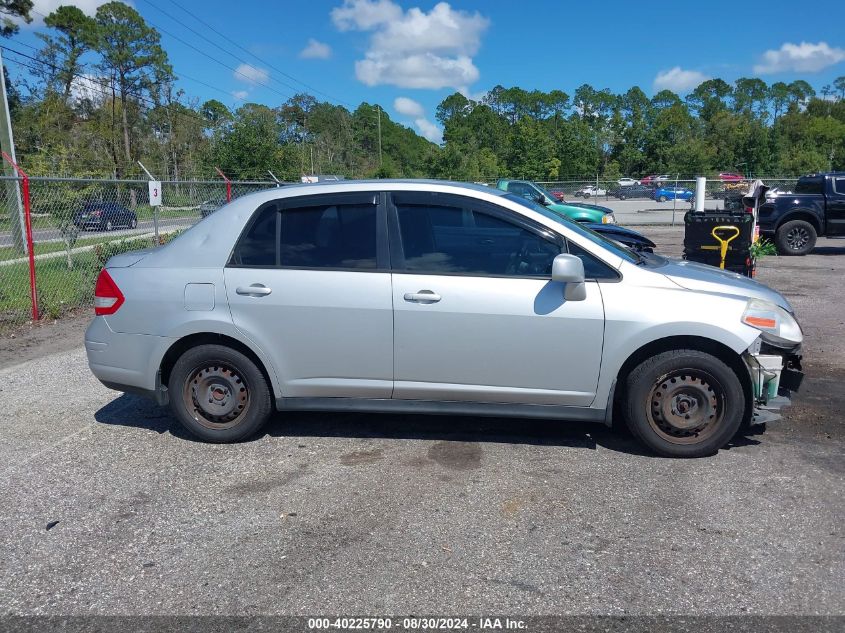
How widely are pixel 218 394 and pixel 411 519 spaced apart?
6.04 ft

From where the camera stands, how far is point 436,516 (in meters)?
3.86

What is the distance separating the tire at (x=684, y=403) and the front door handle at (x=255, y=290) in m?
2.48

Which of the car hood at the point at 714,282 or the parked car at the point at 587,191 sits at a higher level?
the parked car at the point at 587,191

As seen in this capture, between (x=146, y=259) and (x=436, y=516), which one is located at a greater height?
(x=146, y=259)

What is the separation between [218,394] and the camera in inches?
193

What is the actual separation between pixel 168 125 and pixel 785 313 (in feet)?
176

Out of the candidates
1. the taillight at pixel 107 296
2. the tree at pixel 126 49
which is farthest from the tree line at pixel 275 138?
the taillight at pixel 107 296

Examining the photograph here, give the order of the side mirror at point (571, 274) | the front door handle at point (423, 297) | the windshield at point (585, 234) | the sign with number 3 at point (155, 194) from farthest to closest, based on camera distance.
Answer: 1. the sign with number 3 at point (155, 194)
2. the windshield at point (585, 234)
3. the front door handle at point (423, 297)
4. the side mirror at point (571, 274)

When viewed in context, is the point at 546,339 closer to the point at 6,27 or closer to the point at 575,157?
the point at 6,27

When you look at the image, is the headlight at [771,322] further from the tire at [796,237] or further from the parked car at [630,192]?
the parked car at [630,192]

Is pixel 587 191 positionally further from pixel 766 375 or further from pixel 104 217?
pixel 766 375

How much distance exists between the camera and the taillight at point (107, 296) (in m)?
4.94

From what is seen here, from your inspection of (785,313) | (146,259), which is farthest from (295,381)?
(785,313)

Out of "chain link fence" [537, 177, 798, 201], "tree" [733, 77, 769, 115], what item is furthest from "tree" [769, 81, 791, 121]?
"chain link fence" [537, 177, 798, 201]
